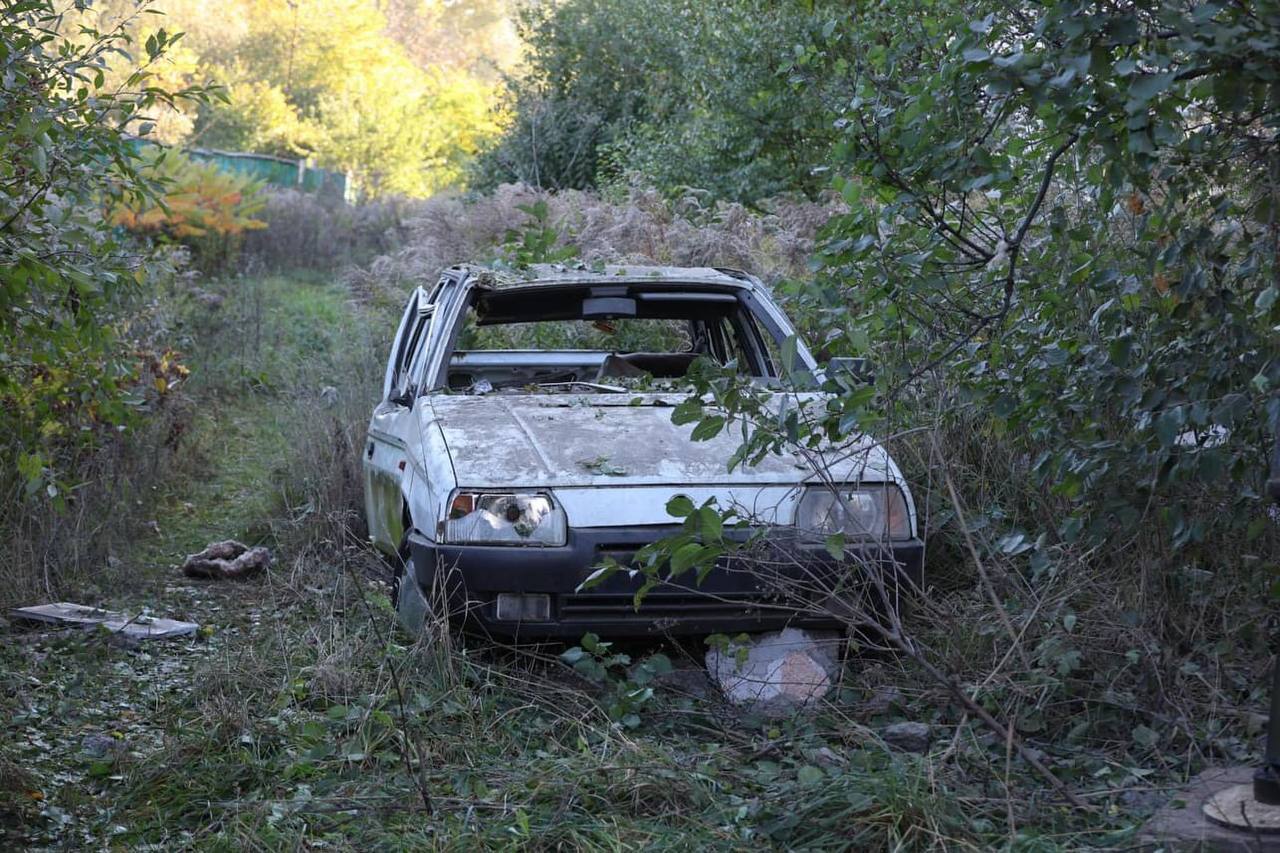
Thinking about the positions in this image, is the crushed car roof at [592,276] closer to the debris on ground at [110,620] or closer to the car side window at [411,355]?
the car side window at [411,355]

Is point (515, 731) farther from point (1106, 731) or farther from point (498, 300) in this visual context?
point (498, 300)

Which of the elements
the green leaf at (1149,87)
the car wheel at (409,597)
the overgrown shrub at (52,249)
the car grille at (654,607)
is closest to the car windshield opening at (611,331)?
the car wheel at (409,597)

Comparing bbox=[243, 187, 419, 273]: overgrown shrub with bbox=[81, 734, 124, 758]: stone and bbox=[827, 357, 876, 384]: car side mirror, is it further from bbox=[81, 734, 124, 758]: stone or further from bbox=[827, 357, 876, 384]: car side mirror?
bbox=[827, 357, 876, 384]: car side mirror

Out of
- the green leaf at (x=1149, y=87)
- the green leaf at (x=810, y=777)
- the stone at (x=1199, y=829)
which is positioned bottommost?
the green leaf at (x=810, y=777)

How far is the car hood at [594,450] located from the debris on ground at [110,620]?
66.5 inches

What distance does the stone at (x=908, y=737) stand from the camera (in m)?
4.22

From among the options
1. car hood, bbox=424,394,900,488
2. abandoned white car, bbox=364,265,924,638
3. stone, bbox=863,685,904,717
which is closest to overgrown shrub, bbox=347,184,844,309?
abandoned white car, bbox=364,265,924,638

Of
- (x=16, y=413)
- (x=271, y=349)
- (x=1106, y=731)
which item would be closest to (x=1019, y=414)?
(x=1106, y=731)

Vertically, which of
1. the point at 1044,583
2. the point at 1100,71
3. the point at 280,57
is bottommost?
the point at 1044,583

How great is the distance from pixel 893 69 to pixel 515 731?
7.91ft

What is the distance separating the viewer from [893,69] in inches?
177

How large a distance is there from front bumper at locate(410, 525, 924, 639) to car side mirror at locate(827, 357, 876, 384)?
0.65 meters

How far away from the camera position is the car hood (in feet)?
16.3

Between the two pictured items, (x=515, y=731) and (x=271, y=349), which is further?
(x=271, y=349)
